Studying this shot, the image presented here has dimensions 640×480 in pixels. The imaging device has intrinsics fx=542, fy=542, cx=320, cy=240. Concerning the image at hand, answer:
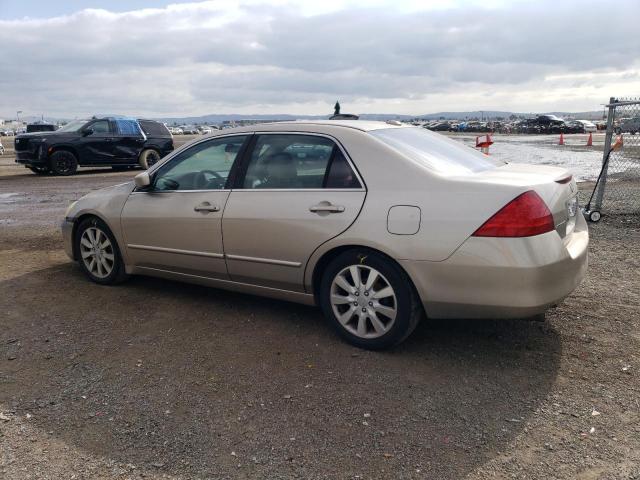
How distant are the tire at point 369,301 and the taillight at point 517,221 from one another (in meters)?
0.61

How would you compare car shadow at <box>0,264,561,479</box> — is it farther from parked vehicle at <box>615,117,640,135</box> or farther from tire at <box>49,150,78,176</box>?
tire at <box>49,150,78,176</box>

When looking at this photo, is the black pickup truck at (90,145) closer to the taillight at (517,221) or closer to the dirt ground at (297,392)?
the dirt ground at (297,392)

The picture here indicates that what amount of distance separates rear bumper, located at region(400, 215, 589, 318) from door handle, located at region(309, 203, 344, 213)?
0.61 metres

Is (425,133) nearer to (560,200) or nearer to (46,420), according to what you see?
(560,200)

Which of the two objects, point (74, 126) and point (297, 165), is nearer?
point (297, 165)

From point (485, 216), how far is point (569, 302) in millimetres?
1888

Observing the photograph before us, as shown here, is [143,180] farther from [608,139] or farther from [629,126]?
[629,126]

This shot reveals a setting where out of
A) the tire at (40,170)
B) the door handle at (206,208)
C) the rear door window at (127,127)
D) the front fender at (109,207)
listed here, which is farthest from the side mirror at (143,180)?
the tire at (40,170)

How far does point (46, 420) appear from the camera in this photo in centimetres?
300

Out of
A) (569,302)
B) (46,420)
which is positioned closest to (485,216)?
(569,302)

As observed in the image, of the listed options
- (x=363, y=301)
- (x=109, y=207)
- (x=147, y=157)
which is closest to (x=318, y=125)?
(x=363, y=301)

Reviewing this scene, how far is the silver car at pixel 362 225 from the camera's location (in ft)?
10.8

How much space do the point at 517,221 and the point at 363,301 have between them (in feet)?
3.71

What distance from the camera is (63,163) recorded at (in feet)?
54.6
